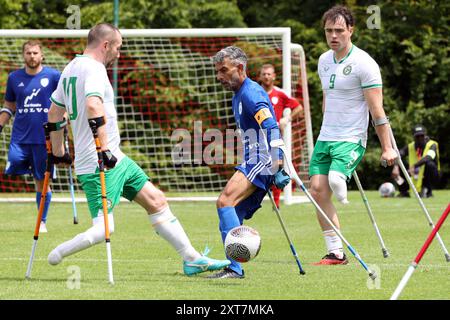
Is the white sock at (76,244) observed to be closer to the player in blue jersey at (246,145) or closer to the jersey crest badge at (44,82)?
the player in blue jersey at (246,145)

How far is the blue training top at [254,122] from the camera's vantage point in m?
8.31

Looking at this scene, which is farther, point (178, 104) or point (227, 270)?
point (178, 104)

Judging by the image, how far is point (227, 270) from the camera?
27.4ft

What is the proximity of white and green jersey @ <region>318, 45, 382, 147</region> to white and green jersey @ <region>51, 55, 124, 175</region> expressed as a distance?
232cm

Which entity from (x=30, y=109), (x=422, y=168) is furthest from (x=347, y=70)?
(x=422, y=168)

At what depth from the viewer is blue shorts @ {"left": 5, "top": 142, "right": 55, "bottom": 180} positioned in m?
13.0

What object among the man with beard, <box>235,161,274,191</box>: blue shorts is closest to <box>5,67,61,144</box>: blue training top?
the man with beard

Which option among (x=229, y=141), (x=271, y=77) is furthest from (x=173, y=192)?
(x=271, y=77)

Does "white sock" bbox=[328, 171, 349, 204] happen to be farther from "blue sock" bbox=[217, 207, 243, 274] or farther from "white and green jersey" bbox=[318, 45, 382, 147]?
"blue sock" bbox=[217, 207, 243, 274]

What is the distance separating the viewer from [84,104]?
7.80 m

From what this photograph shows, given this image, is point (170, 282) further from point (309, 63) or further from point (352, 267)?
point (309, 63)

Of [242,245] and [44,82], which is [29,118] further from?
[242,245]
